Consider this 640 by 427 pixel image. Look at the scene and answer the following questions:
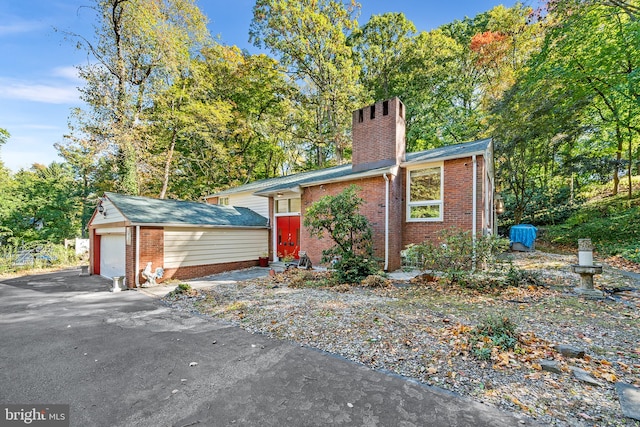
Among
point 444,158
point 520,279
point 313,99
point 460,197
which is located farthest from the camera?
point 313,99

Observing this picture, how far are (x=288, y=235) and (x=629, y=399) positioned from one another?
10603 mm

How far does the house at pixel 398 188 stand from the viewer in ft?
26.8

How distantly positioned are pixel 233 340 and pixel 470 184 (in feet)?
25.4

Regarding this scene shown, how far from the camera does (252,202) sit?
46.2 feet

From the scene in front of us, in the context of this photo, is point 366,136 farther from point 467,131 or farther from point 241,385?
point 467,131

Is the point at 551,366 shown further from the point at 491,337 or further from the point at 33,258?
the point at 33,258

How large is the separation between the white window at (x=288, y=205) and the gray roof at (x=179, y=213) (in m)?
1.08

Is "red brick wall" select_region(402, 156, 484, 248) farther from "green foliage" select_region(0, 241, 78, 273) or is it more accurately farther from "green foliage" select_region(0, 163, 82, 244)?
"green foliage" select_region(0, 163, 82, 244)

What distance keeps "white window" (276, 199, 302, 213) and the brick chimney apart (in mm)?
3069

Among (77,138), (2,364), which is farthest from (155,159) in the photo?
(2,364)

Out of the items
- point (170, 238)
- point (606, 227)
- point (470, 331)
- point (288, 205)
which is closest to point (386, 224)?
point (288, 205)

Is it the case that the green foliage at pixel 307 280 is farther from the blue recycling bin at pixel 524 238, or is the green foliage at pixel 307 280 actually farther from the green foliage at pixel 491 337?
the blue recycling bin at pixel 524 238

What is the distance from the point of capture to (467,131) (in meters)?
18.5

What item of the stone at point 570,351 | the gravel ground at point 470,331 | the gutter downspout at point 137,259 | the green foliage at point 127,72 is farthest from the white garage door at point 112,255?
the stone at point 570,351
